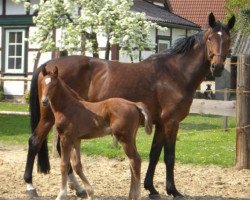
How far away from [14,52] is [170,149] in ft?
58.0

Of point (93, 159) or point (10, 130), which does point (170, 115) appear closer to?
point (93, 159)

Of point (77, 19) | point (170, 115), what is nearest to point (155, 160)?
point (170, 115)

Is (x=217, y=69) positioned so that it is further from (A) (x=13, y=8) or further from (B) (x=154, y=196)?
(A) (x=13, y=8)

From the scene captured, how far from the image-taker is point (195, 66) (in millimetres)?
7051

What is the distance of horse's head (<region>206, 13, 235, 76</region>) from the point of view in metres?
6.63

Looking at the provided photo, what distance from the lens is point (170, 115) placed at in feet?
22.2

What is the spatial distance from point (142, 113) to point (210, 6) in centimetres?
3253

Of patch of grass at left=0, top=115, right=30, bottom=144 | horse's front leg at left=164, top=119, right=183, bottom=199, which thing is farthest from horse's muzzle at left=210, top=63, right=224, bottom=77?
patch of grass at left=0, top=115, right=30, bottom=144

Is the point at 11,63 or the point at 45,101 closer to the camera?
the point at 45,101

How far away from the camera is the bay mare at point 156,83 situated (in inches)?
267

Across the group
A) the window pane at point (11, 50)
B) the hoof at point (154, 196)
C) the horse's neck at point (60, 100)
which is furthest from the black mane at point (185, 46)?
the window pane at point (11, 50)

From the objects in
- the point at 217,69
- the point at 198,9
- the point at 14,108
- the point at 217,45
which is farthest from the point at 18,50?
the point at 217,69

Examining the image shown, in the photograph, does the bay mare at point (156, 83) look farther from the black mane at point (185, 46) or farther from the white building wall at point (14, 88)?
the white building wall at point (14, 88)

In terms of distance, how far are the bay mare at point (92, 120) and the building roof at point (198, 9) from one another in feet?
101
